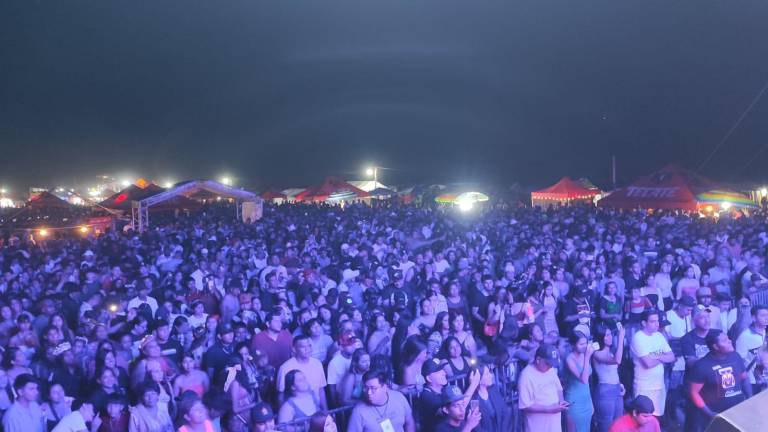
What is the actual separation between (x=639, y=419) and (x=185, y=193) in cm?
1730

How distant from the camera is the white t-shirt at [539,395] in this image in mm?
4160

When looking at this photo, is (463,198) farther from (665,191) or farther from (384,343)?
(384,343)

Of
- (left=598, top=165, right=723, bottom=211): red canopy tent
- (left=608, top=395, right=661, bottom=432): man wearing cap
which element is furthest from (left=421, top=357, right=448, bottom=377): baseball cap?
(left=598, top=165, right=723, bottom=211): red canopy tent

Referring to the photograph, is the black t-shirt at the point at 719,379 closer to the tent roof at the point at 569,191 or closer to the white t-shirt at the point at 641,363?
the white t-shirt at the point at 641,363

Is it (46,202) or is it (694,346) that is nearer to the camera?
(694,346)

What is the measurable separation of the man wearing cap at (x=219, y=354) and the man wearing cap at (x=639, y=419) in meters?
2.77

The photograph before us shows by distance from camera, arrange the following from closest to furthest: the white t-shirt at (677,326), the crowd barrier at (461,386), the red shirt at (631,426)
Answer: the red shirt at (631,426) → the crowd barrier at (461,386) → the white t-shirt at (677,326)

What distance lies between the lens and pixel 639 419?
347cm

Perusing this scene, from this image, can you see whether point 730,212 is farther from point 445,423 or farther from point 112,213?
point 112,213

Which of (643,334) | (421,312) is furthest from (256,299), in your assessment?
(643,334)

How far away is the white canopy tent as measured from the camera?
17.5 m

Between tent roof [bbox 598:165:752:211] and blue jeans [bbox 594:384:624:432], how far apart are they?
43.7ft

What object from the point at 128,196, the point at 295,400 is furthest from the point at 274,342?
the point at 128,196

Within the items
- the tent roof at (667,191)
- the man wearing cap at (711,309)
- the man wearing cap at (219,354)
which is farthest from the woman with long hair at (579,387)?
the tent roof at (667,191)
